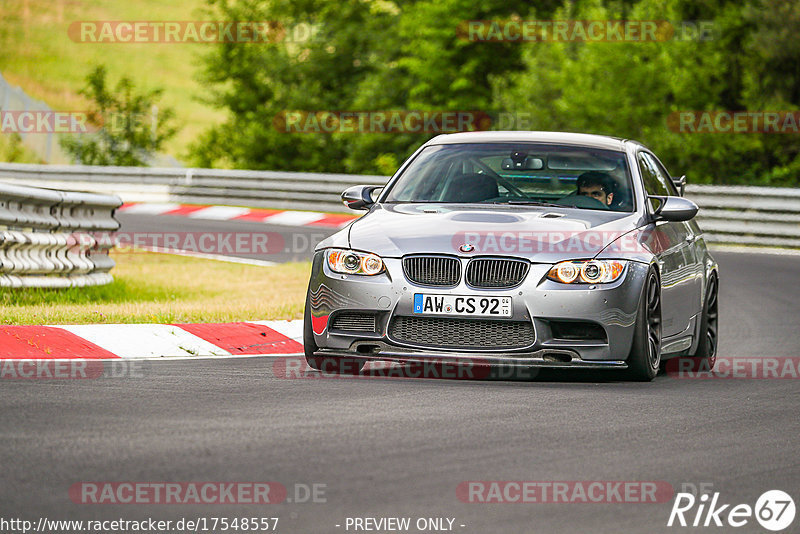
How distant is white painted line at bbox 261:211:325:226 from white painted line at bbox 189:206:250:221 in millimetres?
788

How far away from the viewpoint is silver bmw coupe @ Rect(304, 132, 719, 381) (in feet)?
28.2

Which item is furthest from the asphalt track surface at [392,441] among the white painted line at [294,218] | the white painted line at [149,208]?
the white painted line at [149,208]

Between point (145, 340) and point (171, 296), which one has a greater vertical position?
point (145, 340)

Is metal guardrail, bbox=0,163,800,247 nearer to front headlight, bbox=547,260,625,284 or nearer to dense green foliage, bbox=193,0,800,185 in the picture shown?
dense green foliage, bbox=193,0,800,185

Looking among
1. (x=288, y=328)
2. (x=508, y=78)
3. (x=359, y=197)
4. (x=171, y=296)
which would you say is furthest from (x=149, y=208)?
(x=359, y=197)

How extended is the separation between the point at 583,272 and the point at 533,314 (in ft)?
1.28

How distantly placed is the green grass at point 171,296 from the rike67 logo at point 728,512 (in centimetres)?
654

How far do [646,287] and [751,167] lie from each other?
2479 centimetres

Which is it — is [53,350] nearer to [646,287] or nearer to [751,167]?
→ [646,287]

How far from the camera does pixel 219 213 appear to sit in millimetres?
28328

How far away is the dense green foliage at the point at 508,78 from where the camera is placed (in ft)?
110

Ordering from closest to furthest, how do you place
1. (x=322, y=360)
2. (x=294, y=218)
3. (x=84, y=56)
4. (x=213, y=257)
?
(x=322, y=360), (x=213, y=257), (x=294, y=218), (x=84, y=56)

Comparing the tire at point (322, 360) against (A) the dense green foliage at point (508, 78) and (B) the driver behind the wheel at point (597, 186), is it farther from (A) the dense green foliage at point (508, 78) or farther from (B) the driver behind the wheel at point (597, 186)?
(A) the dense green foliage at point (508, 78)

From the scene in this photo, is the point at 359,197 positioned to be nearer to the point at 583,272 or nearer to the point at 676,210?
the point at 583,272
